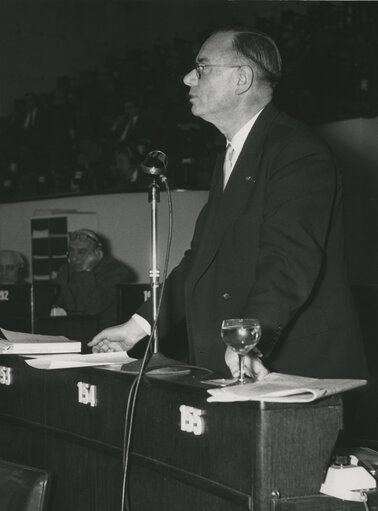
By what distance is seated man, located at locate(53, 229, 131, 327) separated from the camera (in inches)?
292

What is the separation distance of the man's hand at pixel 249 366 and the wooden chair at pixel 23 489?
465 mm

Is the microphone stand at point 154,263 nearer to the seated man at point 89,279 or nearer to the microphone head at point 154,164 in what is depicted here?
the microphone head at point 154,164

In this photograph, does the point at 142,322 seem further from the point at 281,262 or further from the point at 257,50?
the point at 257,50

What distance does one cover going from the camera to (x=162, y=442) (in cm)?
185

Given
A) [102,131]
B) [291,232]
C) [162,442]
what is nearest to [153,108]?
→ [102,131]

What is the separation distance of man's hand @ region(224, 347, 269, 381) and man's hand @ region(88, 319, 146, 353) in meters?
0.62

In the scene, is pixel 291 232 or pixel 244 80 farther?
pixel 244 80

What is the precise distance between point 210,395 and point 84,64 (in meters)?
12.4

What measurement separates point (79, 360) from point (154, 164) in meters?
0.54

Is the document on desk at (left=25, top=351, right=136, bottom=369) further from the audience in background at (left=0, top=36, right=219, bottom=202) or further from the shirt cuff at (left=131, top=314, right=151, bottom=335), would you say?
Answer: the audience in background at (left=0, top=36, right=219, bottom=202)

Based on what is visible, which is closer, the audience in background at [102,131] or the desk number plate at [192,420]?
the desk number plate at [192,420]

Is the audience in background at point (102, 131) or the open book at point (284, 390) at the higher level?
the audience in background at point (102, 131)

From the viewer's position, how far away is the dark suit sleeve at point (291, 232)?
1921mm

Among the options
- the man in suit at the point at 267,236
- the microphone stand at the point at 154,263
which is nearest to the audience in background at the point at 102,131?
the man in suit at the point at 267,236
